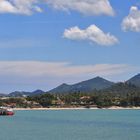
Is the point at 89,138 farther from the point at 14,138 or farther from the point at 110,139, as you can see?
the point at 14,138

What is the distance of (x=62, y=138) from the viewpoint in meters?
89.5

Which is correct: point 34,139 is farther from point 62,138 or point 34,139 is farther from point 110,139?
point 110,139

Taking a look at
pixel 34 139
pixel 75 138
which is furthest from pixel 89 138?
pixel 34 139

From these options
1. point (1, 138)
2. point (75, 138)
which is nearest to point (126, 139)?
point (75, 138)

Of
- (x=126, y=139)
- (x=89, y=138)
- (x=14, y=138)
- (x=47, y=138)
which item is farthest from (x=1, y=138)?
(x=126, y=139)

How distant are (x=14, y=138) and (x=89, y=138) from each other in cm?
1281

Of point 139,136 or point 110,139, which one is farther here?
point 139,136

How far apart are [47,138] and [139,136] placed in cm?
1714

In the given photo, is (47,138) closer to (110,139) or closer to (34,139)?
(34,139)

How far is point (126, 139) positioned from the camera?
286 feet

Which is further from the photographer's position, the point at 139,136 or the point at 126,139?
the point at 139,136

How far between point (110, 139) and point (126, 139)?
9.82 ft

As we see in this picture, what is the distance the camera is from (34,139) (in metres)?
86.7

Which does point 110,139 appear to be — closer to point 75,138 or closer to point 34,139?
point 75,138
